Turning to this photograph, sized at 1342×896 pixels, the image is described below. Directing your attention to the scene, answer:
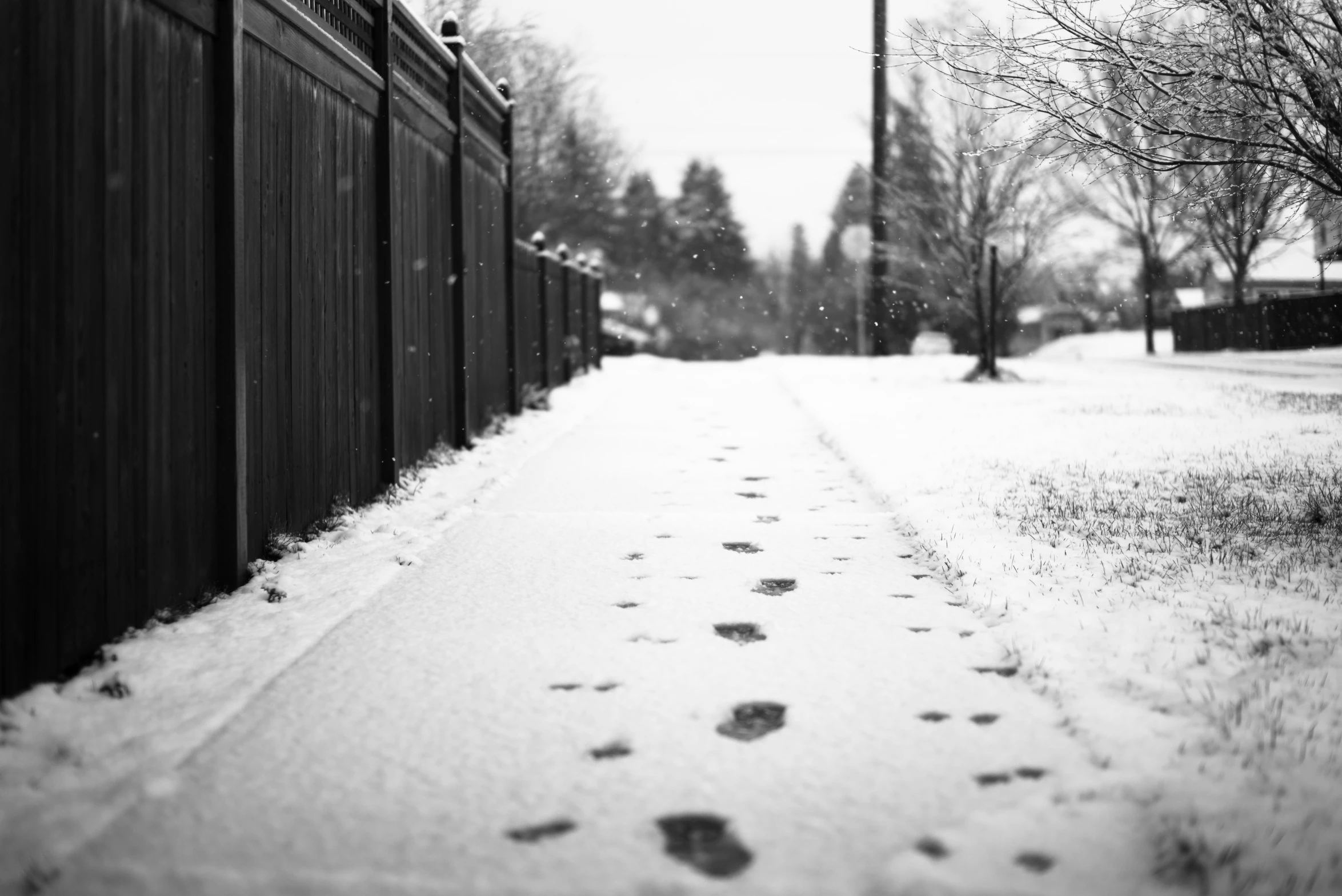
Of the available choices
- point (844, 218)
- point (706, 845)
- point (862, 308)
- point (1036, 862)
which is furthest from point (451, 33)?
point (844, 218)

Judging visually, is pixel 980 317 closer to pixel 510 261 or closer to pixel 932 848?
pixel 510 261

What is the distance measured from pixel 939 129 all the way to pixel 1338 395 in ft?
28.8

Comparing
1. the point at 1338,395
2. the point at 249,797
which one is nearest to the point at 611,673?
the point at 249,797

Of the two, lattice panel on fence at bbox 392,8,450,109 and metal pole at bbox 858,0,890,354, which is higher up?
metal pole at bbox 858,0,890,354

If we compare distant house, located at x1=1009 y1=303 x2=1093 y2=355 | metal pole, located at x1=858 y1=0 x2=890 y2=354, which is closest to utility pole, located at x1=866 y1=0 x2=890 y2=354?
metal pole, located at x1=858 y1=0 x2=890 y2=354

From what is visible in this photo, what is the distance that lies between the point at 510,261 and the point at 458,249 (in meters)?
2.35

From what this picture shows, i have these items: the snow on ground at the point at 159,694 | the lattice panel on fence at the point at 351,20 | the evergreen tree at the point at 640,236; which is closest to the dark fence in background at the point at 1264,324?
the evergreen tree at the point at 640,236

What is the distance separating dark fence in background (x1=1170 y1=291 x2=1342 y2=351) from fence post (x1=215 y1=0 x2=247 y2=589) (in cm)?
2548

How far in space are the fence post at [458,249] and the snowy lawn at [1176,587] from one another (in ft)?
9.27

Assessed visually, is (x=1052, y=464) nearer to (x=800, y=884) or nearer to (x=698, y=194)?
(x=800, y=884)

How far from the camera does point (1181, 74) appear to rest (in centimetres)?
433

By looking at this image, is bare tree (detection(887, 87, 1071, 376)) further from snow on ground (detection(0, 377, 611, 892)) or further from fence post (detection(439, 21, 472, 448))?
snow on ground (detection(0, 377, 611, 892))

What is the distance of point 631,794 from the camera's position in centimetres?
229

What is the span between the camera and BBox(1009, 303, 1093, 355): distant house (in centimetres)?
5975
